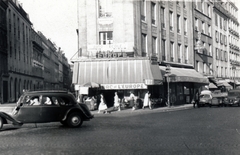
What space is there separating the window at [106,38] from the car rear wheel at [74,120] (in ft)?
53.6

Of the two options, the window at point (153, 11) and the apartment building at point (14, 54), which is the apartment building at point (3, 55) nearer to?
the apartment building at point (14, 54)

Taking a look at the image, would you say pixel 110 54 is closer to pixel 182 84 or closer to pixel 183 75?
pixel 183 75

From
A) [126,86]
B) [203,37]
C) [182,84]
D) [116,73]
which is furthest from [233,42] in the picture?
[126,86]

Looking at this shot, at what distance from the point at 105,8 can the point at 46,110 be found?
59.2 ft

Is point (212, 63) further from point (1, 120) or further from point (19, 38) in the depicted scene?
point (1, 120)

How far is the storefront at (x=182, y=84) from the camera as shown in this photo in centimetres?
3318

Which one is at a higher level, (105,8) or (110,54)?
(105,8)

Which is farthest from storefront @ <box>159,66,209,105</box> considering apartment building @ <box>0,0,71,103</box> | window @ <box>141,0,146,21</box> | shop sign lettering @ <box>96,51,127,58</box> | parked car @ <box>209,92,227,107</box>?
apartment building @ <box>0,0,71,103</box>

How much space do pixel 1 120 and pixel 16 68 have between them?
33.1 meters

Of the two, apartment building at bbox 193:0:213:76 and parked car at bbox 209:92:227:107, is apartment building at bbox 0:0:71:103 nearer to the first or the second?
apartment building at bbox 193:0:213:76

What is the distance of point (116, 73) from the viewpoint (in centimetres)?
2881

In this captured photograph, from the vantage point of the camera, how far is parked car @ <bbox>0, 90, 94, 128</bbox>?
1423 centimetres

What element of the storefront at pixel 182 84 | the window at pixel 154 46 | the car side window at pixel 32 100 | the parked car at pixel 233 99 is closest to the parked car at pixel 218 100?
the parked car at pixel 233 99

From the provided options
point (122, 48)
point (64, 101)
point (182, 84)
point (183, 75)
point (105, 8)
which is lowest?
point (64, 101)
